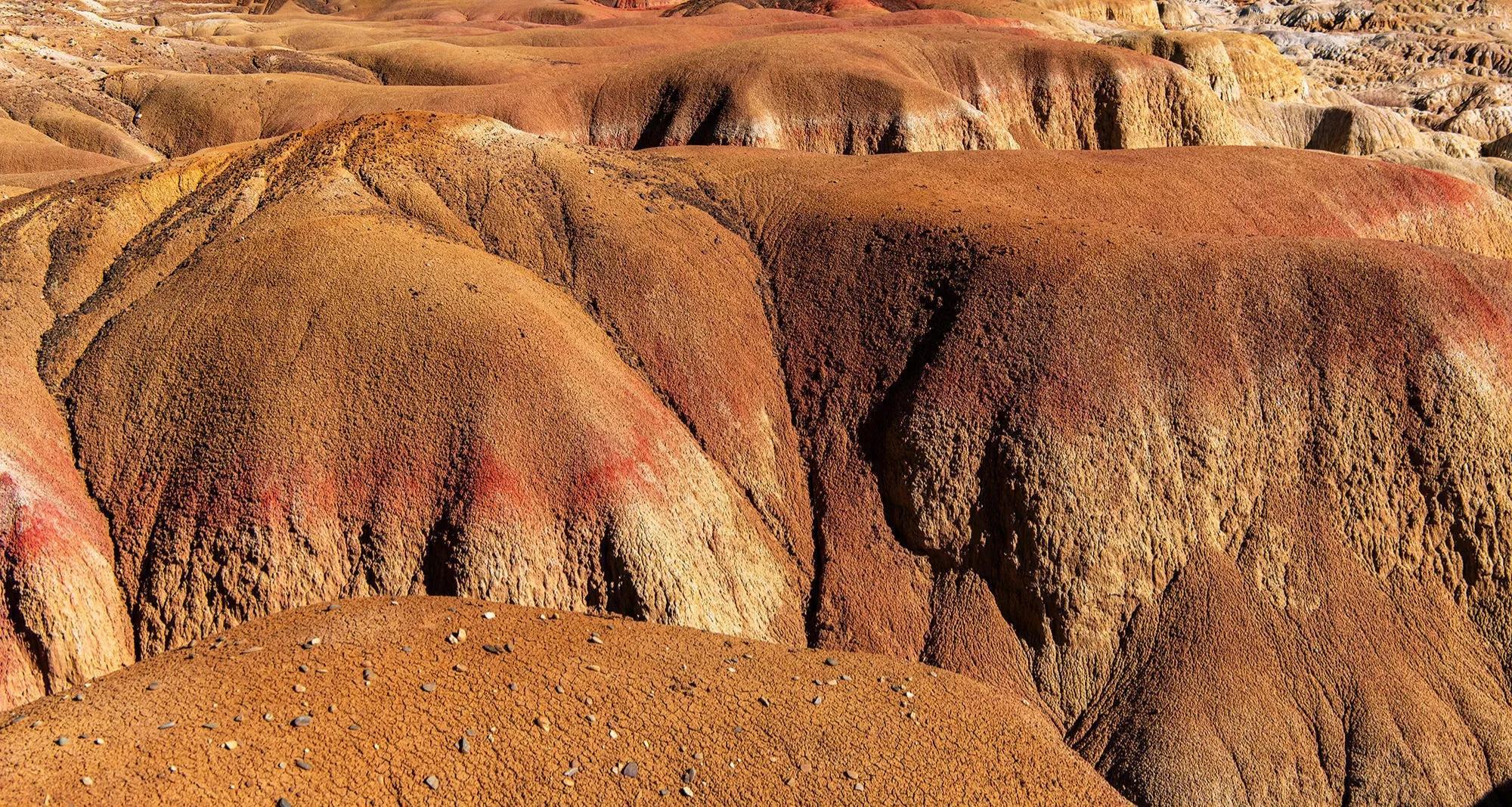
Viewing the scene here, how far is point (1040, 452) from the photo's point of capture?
1623 cm

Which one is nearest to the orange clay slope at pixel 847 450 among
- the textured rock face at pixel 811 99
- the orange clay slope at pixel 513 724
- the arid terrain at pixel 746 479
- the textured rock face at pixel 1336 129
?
the arid terrain at pixel 746 479

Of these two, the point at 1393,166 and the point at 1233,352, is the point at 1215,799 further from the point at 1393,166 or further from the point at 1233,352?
the point at 1393,166

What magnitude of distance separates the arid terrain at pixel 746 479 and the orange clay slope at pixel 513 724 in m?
0.05

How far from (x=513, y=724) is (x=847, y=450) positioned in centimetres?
727

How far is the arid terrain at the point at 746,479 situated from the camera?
12.6 meters

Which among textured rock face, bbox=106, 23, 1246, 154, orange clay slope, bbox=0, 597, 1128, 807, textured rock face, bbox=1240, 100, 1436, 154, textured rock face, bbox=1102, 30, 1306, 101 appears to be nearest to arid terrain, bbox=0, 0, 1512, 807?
orange clay slope, bbox=0, 597, 1128, 807

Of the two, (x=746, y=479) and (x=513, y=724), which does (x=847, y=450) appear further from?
(x=513, y=724)

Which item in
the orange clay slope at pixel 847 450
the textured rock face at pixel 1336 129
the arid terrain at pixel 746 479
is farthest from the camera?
the textured rock face at pixel 1336 129

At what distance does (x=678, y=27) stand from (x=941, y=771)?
49.8 metres

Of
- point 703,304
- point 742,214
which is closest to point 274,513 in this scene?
point 703,304

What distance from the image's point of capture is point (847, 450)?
1758cm

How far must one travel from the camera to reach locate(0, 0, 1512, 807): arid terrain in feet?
41.5

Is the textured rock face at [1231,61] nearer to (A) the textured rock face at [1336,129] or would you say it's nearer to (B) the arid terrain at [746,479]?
(A) the textured rock face at [1336,129]

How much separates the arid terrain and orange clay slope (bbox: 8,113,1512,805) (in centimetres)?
6
